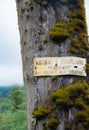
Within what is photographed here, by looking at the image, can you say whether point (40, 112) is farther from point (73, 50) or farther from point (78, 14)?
Answer: point (78, 14)

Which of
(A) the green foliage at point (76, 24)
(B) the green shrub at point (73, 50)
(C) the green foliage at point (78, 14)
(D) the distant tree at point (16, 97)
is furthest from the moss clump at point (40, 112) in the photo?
(D) the distant tree at point (16, 97)

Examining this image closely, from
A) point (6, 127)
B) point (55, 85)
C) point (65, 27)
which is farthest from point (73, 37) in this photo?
point (6, 127)

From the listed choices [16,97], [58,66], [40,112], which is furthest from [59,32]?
[16,97]

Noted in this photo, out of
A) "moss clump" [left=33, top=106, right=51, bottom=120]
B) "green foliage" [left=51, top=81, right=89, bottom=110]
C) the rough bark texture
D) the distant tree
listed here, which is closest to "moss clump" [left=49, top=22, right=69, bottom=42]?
the rough bark texture

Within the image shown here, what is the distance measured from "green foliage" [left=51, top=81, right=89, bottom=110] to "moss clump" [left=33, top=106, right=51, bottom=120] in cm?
10

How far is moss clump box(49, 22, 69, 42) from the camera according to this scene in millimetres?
3842

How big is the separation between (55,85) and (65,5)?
673mm

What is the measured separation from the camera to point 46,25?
389 cm

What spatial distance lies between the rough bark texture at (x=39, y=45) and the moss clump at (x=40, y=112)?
4 centimetres

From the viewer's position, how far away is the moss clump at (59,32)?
3842mm

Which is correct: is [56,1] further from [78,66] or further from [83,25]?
[78,66]

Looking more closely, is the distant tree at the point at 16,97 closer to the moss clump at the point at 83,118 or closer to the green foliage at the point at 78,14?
the green foliage at the point at 78,14

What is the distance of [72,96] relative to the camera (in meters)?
3.74

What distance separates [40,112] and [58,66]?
1.28ft
